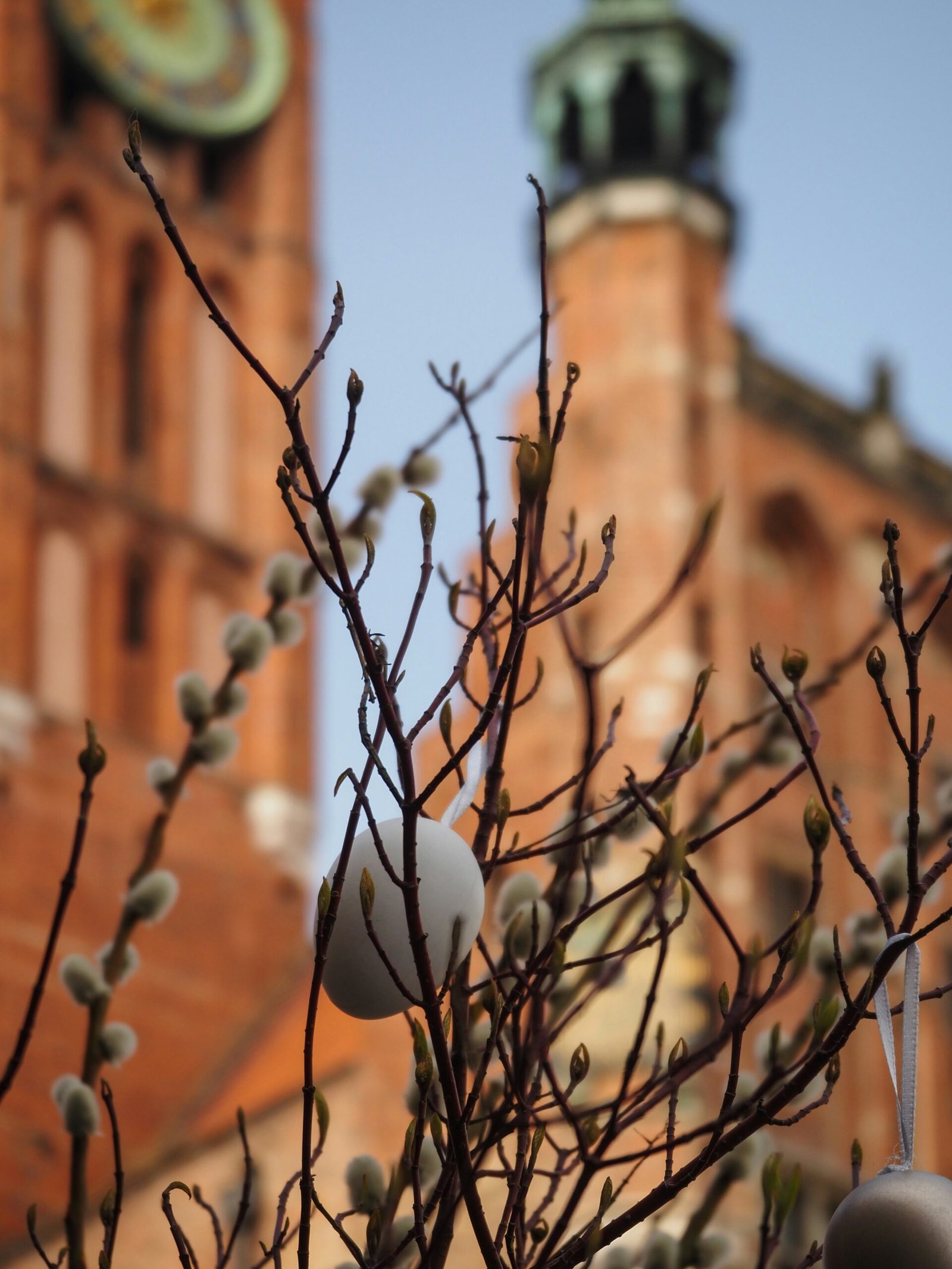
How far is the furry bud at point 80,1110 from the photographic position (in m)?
2.88

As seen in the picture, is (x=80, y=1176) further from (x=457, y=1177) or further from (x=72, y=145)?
(x=72, y=145)

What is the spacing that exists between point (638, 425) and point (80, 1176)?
12.3 metres

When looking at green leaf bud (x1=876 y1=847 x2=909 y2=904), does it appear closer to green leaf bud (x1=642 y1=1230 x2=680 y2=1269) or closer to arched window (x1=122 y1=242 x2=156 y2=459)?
green leaf bud (x1=642 y1=1230 x2=680 y2=1269)

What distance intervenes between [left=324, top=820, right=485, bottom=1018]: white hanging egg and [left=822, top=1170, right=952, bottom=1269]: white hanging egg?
0.42m

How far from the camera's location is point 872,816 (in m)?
15.1

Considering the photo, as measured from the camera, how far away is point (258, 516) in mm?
18328

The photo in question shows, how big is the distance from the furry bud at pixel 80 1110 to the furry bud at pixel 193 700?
1.77ft

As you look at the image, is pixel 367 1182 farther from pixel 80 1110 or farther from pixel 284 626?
pixel 284 626

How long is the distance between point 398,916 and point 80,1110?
84 cm

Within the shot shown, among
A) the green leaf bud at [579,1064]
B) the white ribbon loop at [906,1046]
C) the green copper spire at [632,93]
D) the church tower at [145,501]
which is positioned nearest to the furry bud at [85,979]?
the green leaf bud at [579,1064]

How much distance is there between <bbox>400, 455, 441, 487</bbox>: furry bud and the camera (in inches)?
135

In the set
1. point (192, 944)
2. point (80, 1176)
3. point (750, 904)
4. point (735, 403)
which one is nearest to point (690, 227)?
point (735, 403)

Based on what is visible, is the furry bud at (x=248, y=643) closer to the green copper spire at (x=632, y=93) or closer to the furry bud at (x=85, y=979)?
the furry bud at (x=85, y=979)

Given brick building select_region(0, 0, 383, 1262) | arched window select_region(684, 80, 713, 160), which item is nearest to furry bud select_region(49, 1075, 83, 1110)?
brick building select_region(0, 0, 383, 1262)
